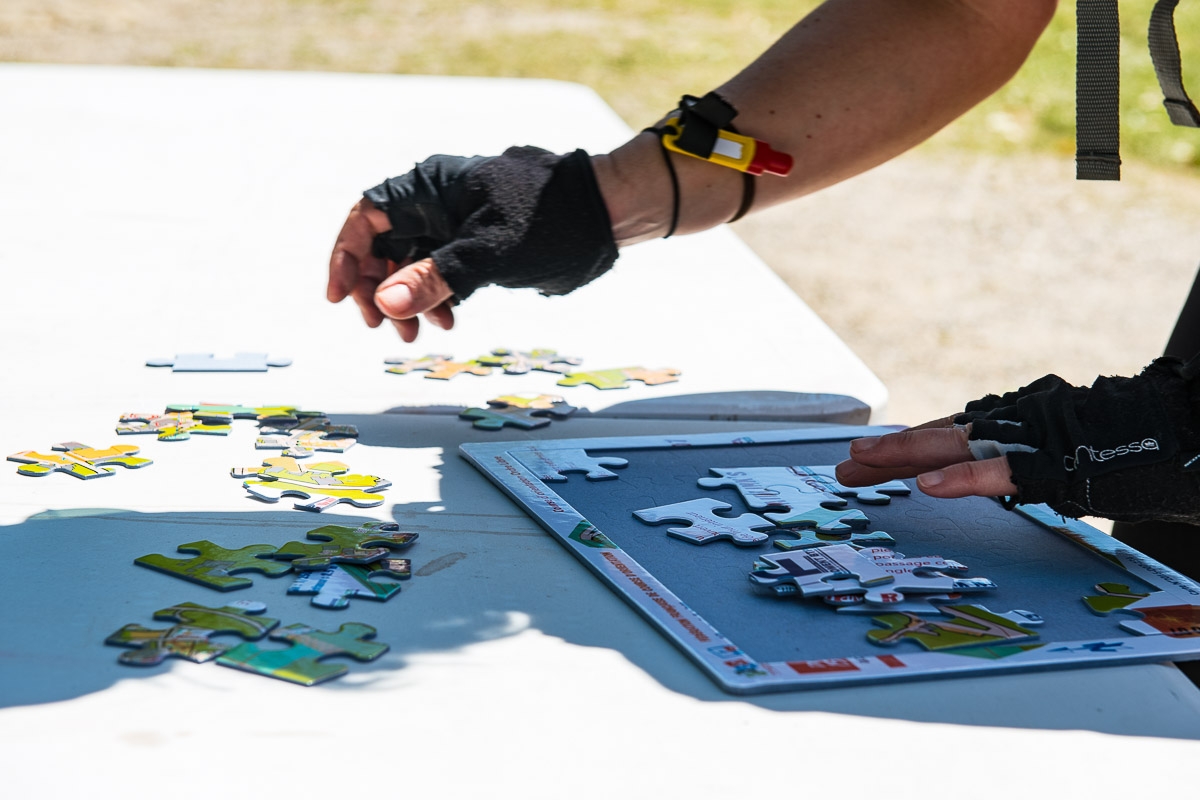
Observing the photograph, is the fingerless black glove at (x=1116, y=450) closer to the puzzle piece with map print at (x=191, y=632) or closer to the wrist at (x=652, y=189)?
the wrist at (x=652, y=189)

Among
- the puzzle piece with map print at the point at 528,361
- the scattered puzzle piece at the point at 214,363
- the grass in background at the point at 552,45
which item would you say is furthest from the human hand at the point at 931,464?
the grass in background at the point at 552,45

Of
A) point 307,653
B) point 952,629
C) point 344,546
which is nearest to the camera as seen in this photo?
point 307,653

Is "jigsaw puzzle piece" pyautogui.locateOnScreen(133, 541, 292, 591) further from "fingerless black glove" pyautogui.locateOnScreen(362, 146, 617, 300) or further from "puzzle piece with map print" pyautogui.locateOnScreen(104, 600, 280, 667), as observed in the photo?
"fingerless black glove" pyautogui.locateOnScreen(362, 146, 617, 300)

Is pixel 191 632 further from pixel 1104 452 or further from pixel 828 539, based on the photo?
pixel 1104 452

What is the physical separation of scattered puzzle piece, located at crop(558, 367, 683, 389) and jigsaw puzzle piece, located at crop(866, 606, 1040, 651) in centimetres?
96

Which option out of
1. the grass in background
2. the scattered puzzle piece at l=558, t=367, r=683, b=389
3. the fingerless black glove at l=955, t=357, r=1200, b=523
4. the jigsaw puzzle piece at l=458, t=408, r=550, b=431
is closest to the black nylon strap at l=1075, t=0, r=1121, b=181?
the fingerless black glove at l=955, t=357, r=1200, b=523

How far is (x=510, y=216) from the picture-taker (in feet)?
6.19

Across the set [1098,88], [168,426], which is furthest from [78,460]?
[1098,88]

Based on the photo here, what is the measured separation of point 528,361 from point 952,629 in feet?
3.80

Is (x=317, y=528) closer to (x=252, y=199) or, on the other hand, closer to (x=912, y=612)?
(x=912, y=612)

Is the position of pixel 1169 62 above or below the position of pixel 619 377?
above

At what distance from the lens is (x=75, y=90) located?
467cm

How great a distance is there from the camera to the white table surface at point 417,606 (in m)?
1.12

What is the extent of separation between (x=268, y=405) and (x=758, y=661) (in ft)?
3.47
